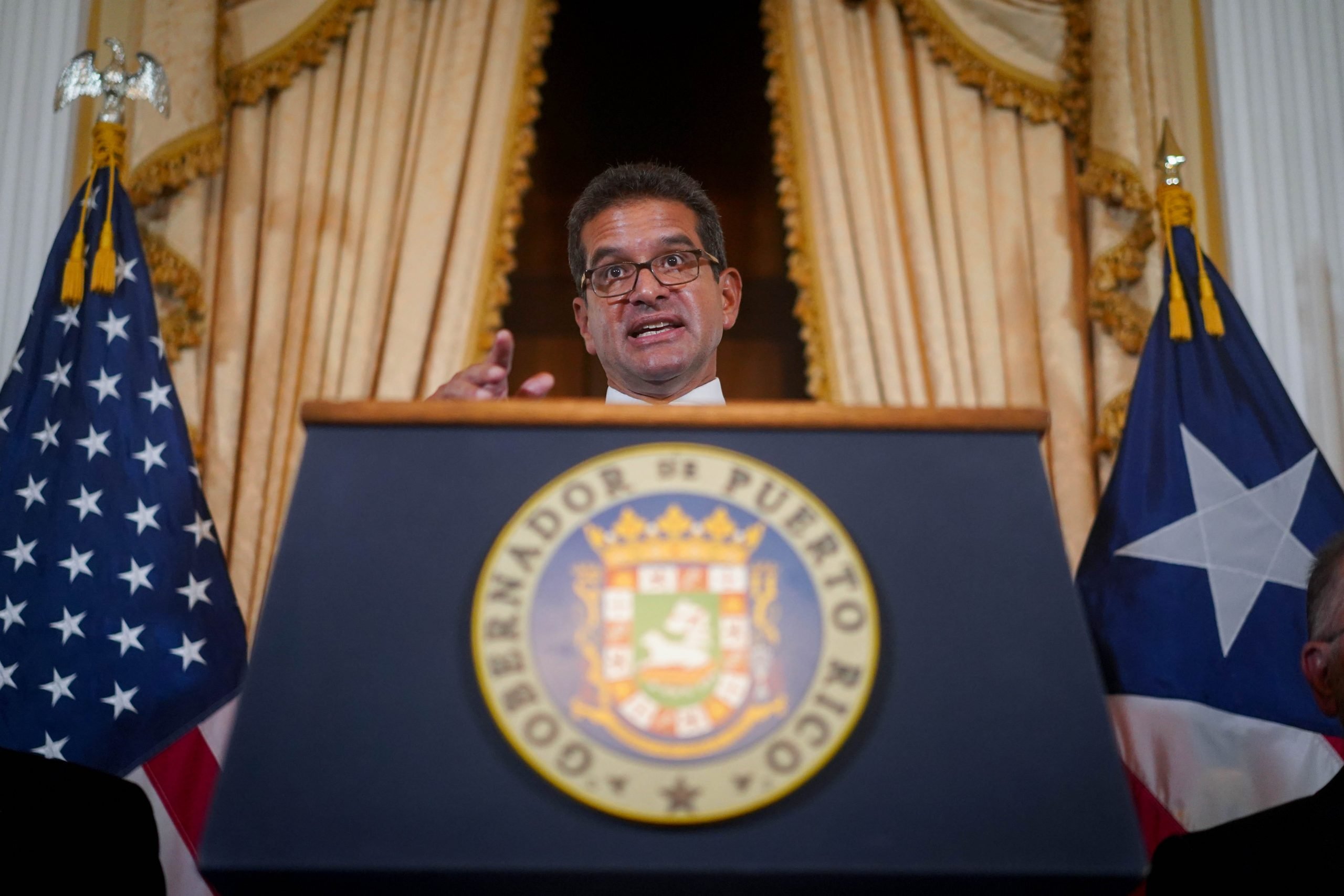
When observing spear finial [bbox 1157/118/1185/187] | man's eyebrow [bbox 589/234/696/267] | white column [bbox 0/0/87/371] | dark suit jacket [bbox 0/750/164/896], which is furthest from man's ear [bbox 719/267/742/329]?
white column [bbox 0/0/87/371]

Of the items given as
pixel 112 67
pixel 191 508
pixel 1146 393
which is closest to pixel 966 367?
pixel 1146 393

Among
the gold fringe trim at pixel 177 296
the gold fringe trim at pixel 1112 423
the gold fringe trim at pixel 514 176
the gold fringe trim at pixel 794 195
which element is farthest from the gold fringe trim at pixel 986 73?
the gold fringe trim at pixel 177 296

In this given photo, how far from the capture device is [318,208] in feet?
10.6

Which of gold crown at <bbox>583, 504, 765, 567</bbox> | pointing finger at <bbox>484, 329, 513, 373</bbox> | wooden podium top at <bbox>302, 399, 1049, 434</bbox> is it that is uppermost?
pointing finger at <bbox>484, 329, 513, 373</bbox>

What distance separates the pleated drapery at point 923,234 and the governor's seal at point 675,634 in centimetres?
209

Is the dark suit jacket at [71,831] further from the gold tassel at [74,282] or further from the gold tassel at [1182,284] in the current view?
the gold tassel at [1182,284]

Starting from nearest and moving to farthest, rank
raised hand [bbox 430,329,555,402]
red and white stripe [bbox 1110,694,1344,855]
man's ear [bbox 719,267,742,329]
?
raised hand [bbox 430,329,555,402], red and white stripe [bbox 1110,694,1344,855], man's ear [bbox 719,267,742,329]

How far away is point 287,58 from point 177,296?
0.69 metres

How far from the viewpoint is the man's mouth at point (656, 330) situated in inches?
91.5

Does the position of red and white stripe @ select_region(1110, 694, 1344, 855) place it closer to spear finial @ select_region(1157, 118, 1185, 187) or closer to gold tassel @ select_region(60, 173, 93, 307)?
spear finial @ select_region(1157, 118, 1185, 187)

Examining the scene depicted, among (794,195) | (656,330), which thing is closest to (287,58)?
(794,195)

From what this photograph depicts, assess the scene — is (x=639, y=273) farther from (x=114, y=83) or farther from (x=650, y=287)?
(x=114, y=83)

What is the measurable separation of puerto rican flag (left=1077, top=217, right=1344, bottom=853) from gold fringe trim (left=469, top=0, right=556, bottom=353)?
1472 millimetres

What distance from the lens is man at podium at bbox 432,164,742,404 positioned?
2.33 m
